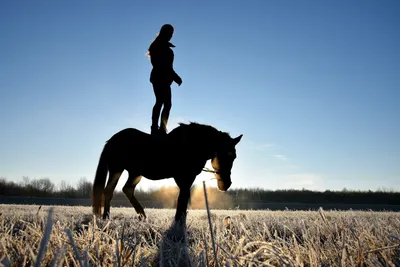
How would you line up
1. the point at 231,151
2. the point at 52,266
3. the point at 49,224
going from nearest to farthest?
the point at 49,224 < the point at 52,266 < the point at 231,151

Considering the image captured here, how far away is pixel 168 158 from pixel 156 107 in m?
1.26

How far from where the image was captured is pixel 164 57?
25.6ft

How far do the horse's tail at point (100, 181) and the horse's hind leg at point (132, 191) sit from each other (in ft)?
1.90

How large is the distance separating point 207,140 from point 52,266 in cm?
598

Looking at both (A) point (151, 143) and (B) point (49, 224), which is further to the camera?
(A) point (151, 143)

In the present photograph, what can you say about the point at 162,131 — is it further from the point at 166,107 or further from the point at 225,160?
the point at 225,160

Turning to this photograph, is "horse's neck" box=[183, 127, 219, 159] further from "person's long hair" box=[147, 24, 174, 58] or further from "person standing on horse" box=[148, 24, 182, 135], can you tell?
"person's long hair" box=[147, 24, 174, 58]

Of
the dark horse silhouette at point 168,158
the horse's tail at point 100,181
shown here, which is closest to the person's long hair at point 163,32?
the dark horse silhouette at point 168,158

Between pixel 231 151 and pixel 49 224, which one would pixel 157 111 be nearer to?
pixel 231 151

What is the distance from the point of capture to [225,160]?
664cm

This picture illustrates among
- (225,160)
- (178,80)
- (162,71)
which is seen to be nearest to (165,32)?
(162,71)

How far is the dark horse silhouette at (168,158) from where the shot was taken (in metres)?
6.68

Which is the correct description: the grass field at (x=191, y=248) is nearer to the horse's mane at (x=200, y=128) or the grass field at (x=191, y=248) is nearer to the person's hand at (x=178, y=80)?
the horse's mane at (x=200, y=128)

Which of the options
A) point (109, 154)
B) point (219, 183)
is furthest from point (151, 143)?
point (219, 183)
